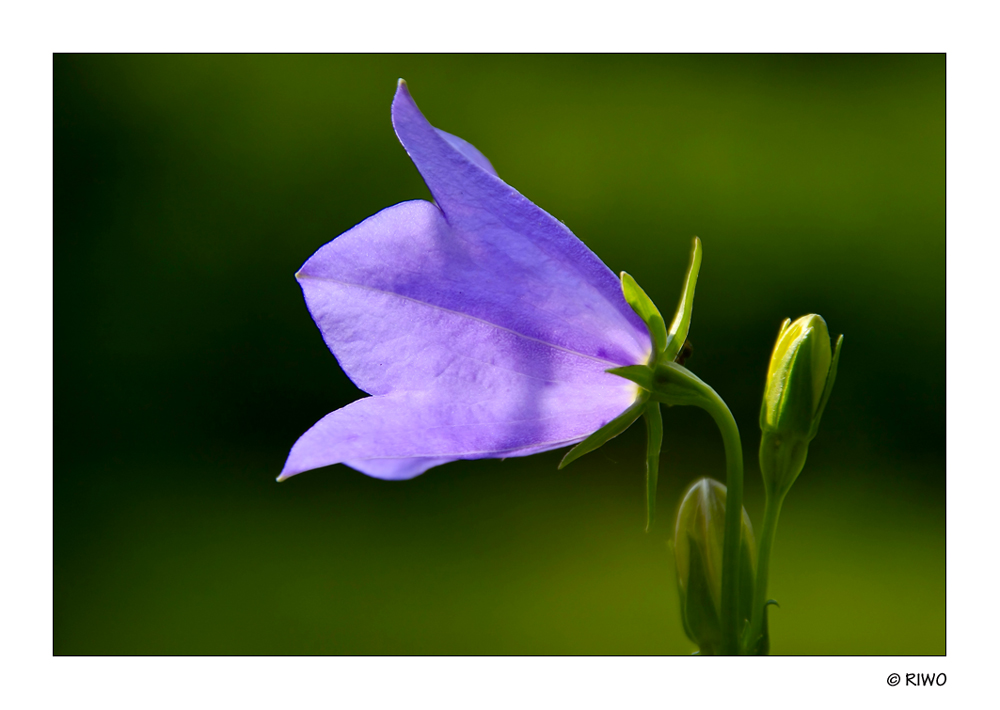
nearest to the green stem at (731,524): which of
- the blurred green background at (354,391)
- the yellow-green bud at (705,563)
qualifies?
the yellow-green bud at (705,563)

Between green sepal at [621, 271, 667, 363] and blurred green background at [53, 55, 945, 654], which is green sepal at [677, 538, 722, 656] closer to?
green sepal at [621, 271, 667, 363]

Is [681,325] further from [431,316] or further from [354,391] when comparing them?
[354,391]

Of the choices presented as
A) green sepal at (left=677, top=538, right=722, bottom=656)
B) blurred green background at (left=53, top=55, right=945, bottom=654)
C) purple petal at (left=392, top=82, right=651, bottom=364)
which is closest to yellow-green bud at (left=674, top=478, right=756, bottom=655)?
green sepal at (left=677, top=538, right=722, bottom=656)

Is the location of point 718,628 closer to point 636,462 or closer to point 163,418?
point 636,462

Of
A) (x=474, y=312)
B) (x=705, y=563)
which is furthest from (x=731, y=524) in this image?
(x=474, y=312)

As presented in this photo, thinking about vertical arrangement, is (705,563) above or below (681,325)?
below

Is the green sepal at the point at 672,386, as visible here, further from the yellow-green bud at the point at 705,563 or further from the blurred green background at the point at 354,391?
the blurred green background at the point at 354,391

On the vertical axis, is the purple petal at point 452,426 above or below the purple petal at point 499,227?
below
